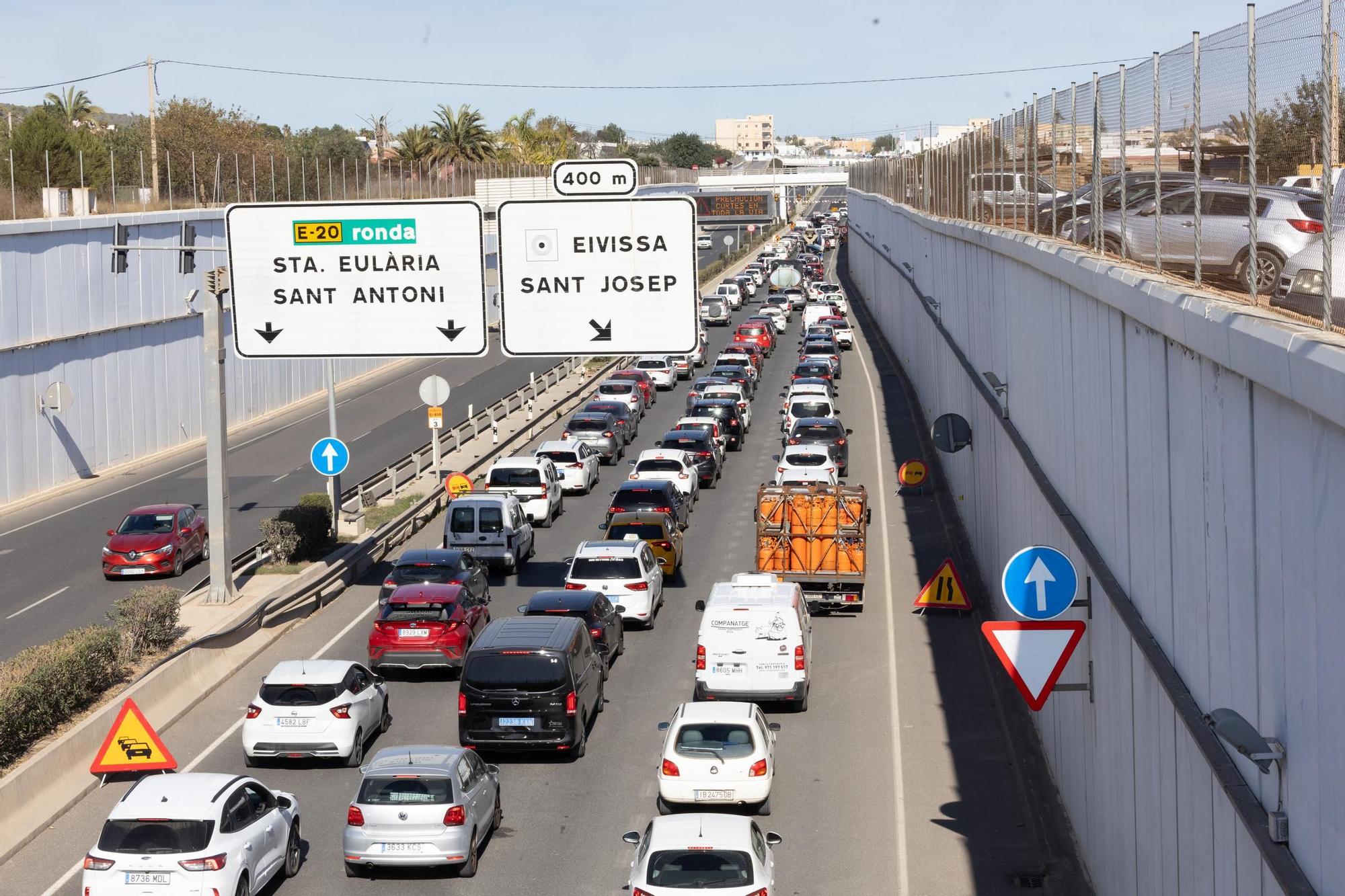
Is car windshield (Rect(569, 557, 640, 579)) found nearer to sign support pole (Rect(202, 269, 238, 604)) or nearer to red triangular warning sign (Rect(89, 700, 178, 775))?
sign support pole (Rect(202, 269, 238, 604))

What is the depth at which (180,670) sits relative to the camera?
2302 centimetres

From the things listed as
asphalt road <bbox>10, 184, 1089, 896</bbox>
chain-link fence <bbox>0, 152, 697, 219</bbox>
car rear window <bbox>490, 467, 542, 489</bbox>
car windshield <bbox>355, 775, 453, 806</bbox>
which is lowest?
asphalt road <bbox>10, 184, 1089, 896</bbox>

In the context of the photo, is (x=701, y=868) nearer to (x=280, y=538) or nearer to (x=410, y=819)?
(x=410, y=819)

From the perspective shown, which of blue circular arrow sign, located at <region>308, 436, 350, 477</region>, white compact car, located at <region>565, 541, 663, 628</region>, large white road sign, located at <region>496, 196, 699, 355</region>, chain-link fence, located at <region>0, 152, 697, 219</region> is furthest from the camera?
chain-link fence, located at <region>0, 152, 697, 219</region>

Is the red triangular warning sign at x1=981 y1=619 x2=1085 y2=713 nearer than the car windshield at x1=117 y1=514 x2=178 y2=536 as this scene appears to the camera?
Yes

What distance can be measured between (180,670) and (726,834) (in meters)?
12.2

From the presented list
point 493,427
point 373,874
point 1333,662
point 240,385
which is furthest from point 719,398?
point 1333,662

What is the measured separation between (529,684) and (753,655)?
142 inches

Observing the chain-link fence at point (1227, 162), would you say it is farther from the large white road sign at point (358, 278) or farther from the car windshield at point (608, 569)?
the car windshield at point (608, 569)

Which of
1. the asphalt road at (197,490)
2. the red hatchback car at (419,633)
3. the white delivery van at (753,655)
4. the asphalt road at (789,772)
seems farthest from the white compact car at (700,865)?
the asphalt road at (197,490)

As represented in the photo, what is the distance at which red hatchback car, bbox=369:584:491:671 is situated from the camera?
77.7 feet

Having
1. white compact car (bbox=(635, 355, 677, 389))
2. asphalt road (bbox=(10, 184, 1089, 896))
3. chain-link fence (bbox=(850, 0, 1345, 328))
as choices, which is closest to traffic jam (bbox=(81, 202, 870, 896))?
asphalt road (bbox=(10, 184, 1089, 896))

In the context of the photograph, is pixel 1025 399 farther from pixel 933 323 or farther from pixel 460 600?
pixel 933 323

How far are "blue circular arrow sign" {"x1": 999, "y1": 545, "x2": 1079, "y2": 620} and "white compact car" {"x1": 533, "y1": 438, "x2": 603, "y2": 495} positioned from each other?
26.2 metres
